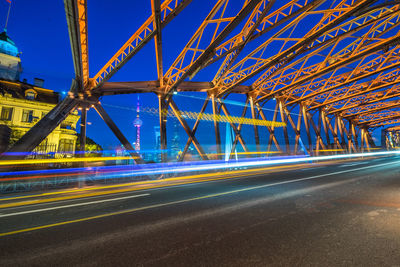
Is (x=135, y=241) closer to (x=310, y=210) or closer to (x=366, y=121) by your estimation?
(x=310, y=210)

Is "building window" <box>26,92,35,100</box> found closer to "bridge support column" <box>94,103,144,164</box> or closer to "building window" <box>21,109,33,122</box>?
"building window" <box>21,109,33,122</box>

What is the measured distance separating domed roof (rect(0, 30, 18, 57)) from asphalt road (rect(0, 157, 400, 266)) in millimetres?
59487

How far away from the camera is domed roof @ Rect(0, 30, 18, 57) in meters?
41.3

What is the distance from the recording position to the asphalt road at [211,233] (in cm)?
222

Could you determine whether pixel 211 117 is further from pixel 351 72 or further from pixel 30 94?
pixel 30 94

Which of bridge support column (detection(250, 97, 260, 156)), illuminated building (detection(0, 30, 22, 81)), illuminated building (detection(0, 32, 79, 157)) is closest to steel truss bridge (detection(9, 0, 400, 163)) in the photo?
bridge support column (detection(250, 97, 260, 156))

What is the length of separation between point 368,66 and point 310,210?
19.7 metres

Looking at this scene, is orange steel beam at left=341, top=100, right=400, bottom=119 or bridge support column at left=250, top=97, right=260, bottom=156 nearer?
bridge support column at left=250, top=97, right=260, bottom=156

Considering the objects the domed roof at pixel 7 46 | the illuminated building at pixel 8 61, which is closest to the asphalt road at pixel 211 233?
the illuminated building at pixel 8 61

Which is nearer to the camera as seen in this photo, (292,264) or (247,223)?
(292,264)

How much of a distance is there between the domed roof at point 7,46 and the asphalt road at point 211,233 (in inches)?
2342

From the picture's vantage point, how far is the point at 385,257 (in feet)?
7.06

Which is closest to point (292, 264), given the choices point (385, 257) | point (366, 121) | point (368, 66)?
point (385, 257)

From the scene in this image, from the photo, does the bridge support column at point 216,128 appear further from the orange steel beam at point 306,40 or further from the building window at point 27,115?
the building window at point 27,115
